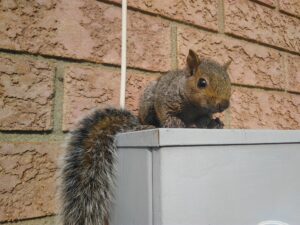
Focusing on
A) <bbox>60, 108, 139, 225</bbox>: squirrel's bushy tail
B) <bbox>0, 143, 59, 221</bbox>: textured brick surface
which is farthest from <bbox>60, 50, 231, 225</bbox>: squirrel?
<bbox>0, 143, 59, 221</bbox>: textured brick surface

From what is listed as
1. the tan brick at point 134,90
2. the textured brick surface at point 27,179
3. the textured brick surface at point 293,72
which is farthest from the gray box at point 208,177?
the textured brick surface at point 293,72

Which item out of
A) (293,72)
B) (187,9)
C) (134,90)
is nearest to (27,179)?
(134,90)

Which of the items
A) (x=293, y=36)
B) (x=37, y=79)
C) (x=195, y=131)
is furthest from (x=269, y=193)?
(x=293, y=36)

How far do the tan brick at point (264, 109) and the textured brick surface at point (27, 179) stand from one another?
74 centimetres

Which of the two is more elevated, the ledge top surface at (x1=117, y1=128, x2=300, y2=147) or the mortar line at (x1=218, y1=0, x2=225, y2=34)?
the mortar line at (x1=218, y1=0, x2=225, y2=34)

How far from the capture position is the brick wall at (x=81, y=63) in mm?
930

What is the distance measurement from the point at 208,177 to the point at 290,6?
4.50 ft

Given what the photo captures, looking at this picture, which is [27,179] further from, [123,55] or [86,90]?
[123,55]

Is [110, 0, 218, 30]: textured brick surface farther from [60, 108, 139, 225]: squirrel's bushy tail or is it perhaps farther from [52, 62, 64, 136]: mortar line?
[60, 108, 139, 225]: squirrel's bushy tail

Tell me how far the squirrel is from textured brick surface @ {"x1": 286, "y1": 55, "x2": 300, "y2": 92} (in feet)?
2.85

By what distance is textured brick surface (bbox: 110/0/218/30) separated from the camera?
1.23 m

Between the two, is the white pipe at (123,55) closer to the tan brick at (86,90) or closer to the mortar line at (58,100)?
the tan brick at (86,90)

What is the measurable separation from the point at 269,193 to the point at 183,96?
1.00 feet

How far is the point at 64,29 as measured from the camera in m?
1.04
